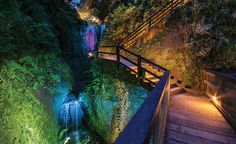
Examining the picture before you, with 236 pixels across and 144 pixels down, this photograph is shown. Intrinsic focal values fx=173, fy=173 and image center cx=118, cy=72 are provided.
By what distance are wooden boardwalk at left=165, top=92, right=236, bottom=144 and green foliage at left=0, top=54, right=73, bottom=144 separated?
3.95 meters

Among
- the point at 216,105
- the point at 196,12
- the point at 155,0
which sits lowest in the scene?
the point at 216,105

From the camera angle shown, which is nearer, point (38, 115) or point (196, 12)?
point (38, 115)

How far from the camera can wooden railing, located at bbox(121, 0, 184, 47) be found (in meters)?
10.1

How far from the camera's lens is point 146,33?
1053cm

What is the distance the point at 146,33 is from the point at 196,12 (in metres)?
3.03

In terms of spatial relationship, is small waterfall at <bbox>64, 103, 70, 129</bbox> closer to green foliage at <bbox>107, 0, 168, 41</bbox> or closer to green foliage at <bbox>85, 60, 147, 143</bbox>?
green foliage at <bbox>85, 60, 147, 143</bbox>

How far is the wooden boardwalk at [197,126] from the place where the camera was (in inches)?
140

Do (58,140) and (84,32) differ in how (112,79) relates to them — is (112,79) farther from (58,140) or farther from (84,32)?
(84,32)

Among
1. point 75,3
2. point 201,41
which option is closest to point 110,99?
point 201,41

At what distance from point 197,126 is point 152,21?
25.7 ft

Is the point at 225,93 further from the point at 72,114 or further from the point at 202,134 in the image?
the point at 72,114

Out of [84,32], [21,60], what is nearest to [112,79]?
[21,60]

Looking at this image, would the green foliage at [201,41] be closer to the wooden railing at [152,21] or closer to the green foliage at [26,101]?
the wooden railing at [152,21]

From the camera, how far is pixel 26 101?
5129 mm
